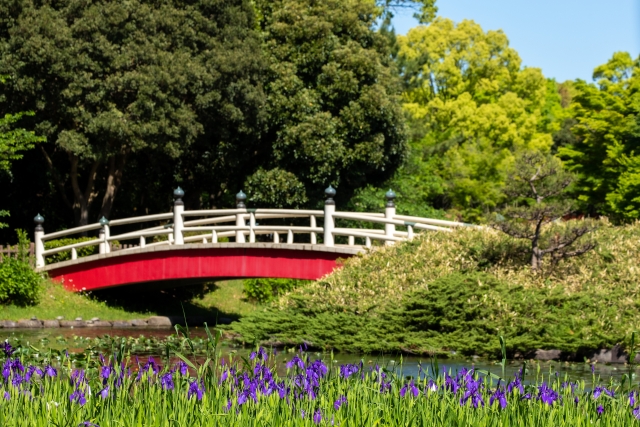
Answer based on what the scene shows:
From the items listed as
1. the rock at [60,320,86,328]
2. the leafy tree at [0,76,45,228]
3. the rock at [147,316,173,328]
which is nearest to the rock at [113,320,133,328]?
the rock at [147,316,173,328]

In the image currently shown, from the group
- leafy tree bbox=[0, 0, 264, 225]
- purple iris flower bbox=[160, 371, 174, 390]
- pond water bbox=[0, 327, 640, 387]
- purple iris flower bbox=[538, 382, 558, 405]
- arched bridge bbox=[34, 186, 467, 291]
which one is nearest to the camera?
purple iris flower bbox=[538, 382, 558, 405]

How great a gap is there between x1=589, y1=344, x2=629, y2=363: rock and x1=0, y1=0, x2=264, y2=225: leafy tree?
15297 millimetres

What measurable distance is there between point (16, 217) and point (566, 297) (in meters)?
21.9

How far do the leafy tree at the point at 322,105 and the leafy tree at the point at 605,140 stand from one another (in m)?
8.74

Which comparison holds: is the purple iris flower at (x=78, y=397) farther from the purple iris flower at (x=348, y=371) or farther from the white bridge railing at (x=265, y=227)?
the white bridge railing at (x=265, y=227)

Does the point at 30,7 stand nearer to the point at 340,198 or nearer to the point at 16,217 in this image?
the point at 16,217

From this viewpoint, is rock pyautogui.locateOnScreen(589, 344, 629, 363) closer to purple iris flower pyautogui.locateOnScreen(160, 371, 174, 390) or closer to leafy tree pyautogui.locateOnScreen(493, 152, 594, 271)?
leafy tree pyautogui.locateOnScreen(493, 152, 594, 271)

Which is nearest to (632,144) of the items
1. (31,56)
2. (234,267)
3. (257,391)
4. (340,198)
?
(340,198)

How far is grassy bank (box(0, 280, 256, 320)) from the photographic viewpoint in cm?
2255

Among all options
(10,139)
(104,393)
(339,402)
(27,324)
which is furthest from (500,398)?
(10,139)

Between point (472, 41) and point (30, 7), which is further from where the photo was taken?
point (472, 41)

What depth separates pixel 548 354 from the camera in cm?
1365

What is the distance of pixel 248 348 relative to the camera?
50.7 feet

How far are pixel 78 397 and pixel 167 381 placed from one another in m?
0.67
